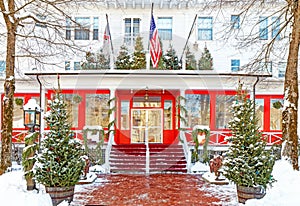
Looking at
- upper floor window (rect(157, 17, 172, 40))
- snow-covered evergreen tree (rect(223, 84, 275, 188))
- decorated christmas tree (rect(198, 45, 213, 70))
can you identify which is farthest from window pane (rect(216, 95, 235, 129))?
snow-covered evergreen tree (rect(223, 84, 275, 188))

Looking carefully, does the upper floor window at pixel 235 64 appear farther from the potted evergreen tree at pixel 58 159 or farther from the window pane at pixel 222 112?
the potted evergreen tree at pixel 58 159

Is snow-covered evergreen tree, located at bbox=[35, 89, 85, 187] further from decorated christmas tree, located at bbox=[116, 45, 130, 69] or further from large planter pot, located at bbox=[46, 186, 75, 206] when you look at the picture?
decorated christmas tree, located at bbox=[116, 45, 130, 69]

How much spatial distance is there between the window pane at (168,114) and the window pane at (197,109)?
901 mm

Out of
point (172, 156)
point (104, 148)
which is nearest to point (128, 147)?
point (104, 148)

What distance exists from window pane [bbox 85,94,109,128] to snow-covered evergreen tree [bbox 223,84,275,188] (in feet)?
33.1

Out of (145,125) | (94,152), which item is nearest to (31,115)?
(94,152)

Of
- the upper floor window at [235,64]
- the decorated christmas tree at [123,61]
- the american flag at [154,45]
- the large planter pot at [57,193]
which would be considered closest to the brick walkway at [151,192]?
the large planter pot at [57,193]

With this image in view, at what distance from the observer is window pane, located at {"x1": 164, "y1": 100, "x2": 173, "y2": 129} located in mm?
18438

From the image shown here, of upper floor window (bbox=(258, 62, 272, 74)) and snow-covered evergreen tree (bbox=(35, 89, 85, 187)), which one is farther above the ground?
upper floor window (bbox=(258, 62, 272, 74))

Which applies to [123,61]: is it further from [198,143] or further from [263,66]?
[263,66]

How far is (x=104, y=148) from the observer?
1603 cm

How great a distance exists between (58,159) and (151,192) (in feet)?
11.2

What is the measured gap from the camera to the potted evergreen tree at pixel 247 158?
8.48 meters

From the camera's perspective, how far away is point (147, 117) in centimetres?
1847
